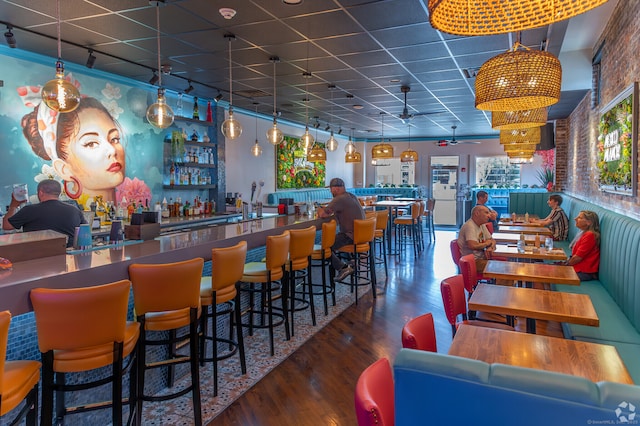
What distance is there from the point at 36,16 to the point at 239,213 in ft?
13.9

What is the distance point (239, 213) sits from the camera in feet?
25.5

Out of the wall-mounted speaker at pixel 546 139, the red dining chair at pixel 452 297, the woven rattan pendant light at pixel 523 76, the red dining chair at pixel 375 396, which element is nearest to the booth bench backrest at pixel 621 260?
the red dining chair at pixel 452 297

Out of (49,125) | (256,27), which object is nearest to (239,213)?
(49,125)

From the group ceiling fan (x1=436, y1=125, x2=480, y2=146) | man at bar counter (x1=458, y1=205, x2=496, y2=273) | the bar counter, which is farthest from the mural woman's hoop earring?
ceiling fan (x1=436, y1=125, x2=480, y2=146)

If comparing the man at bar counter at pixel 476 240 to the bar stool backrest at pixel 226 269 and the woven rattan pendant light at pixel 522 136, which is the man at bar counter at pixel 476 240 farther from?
the bar stool backrest at pixel 226 269

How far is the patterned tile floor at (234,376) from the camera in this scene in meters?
2.97

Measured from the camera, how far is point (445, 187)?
1594 centimetres

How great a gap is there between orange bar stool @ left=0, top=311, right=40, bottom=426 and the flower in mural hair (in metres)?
5.15

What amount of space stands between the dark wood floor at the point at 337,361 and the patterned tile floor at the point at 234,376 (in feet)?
0.28

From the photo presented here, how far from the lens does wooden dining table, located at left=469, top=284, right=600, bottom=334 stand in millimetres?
2539

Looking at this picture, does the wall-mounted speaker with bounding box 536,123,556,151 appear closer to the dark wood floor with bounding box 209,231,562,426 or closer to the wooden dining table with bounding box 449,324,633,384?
the dark wood floor with bounding box 209,231,562,426

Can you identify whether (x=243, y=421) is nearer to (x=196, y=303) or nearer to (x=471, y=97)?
(x=196, y=303)

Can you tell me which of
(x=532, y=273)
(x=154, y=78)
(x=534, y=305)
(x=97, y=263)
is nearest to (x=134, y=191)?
(x=154, y=78)

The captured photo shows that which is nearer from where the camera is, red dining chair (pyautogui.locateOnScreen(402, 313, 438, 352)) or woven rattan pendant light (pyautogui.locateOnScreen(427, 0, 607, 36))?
woven rattan pendant light (pyautogui.locateOnScreen(427, 0, 607, 36))
